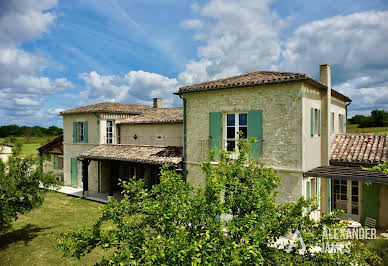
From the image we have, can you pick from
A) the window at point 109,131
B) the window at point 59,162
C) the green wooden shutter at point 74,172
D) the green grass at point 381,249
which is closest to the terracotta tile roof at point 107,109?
the window at point 109,131

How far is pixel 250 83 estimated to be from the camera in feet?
37.8

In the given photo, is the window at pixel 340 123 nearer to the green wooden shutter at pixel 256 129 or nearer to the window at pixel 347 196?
the window at pixel 347 196

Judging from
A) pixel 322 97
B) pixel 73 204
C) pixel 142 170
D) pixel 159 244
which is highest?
pixel 322 97

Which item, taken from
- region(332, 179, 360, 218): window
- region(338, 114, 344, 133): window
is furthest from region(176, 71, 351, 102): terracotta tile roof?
region(332, 179, 360, 218): window

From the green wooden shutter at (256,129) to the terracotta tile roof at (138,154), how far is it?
441cm

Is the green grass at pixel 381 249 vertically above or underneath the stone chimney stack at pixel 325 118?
underneath

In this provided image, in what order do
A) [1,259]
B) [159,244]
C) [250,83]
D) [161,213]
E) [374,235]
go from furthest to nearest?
A: [250,83] → [374,235] → [1,259] → [161,213] → [159,244]

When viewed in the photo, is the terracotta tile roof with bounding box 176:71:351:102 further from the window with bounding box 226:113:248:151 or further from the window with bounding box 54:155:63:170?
the window with bounding box 54:155:63:170

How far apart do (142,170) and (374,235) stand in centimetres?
1479

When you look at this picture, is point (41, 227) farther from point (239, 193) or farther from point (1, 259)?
point (239, 193)

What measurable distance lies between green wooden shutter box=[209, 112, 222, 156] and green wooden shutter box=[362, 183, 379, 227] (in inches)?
301

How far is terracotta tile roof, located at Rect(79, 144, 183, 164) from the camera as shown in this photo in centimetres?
1506

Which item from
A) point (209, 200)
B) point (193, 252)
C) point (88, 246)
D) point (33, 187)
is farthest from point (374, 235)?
point (33, 187)

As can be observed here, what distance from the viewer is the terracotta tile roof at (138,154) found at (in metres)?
15.1
